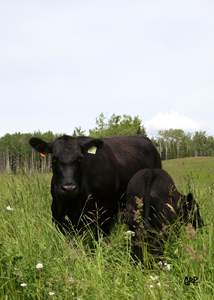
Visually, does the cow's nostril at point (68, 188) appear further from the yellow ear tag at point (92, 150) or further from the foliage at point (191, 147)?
the foliage at point (191, 147)

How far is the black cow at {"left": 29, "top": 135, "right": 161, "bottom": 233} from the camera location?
4207mm

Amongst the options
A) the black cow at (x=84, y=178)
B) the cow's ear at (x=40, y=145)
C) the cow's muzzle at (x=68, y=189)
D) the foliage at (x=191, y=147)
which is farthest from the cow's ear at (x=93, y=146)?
the foliage at (x=191, y=147)

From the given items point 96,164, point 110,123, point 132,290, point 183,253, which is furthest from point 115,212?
point 110,123

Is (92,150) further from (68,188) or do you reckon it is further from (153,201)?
(153,201)

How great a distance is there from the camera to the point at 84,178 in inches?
182

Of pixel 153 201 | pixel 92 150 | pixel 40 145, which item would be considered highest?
pixel 40 145

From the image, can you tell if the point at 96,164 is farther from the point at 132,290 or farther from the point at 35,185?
the point at 132,290

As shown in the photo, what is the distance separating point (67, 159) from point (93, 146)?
703 mm

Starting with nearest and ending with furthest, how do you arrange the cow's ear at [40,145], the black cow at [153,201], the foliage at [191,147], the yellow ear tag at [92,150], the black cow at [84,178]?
1. the black cow at [153,201]
2. the black cow at [84,178]
3. the cow's ear at [40,145]
4. the yellow ear tag at [92,150]
5. the foliage at [191,147]

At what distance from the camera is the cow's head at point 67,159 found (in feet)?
13.2

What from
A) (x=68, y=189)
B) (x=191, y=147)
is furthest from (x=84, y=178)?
(x=191, y=147)

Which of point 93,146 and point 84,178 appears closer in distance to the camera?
point 84,178

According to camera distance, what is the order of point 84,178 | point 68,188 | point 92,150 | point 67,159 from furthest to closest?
point 92,150 < point 84,178 < point 67,159 < point 68,188

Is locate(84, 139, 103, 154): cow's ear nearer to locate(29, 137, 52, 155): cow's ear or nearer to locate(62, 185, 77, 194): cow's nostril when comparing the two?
locate(29, 137, 52, 155): cow's ear
